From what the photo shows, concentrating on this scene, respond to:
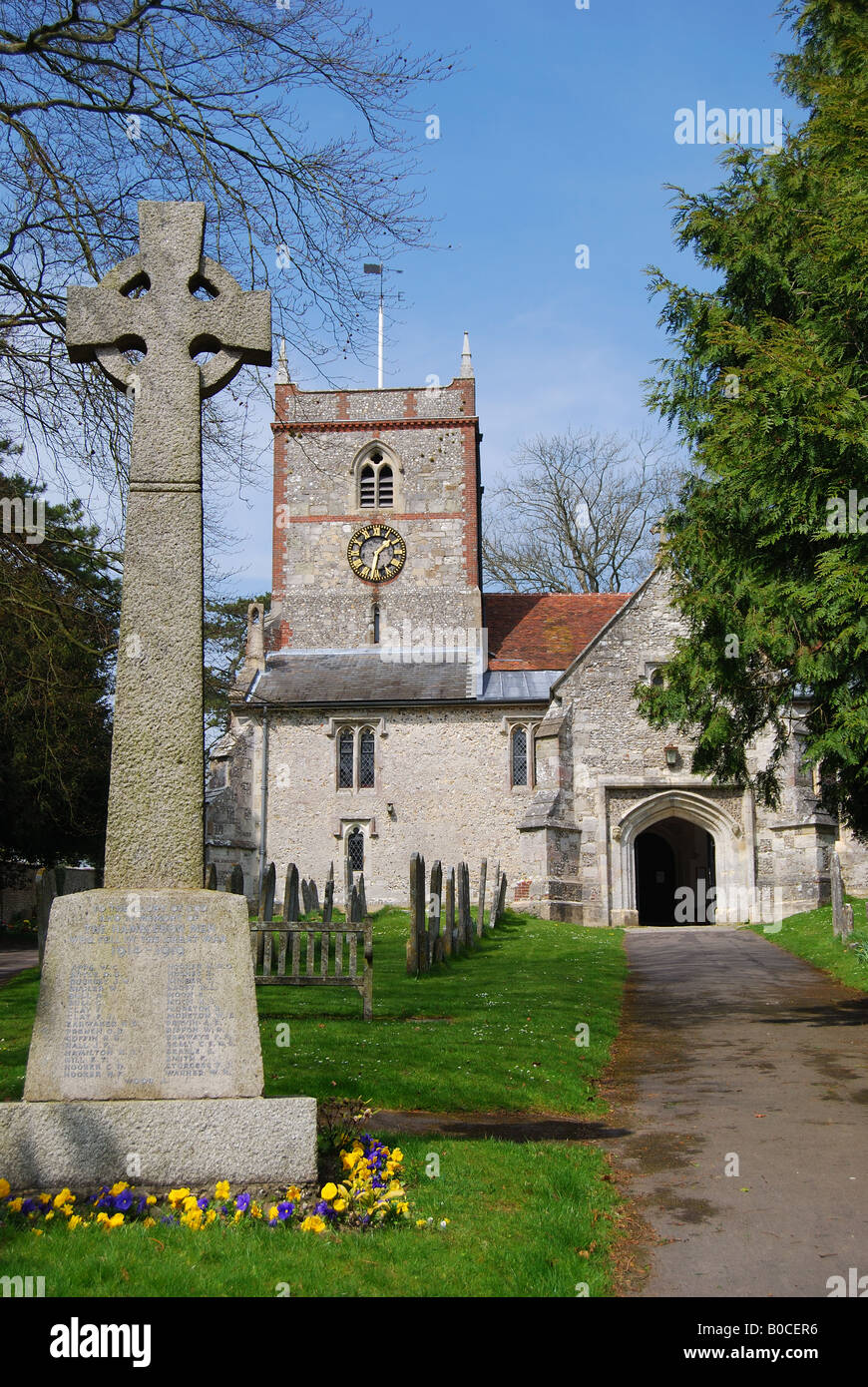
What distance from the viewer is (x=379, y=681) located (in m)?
29.1

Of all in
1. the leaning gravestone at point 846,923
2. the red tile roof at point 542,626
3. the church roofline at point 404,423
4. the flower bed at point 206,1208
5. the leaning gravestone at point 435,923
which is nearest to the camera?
the flower bed at point 206,1208

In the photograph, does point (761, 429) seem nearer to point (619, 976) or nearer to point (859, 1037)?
point (859, 1037)

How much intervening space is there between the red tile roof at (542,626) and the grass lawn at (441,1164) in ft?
50.5

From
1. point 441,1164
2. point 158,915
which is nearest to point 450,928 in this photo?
point 441,1164

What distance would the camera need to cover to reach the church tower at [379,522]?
30797 millimetres

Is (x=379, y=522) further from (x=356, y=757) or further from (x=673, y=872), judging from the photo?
(x=673, y=872)

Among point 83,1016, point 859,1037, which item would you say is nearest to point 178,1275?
point 83,1016

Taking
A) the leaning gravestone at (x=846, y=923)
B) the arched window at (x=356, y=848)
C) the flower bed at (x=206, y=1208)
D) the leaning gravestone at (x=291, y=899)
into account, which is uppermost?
the arched window at (x=356, y=848)

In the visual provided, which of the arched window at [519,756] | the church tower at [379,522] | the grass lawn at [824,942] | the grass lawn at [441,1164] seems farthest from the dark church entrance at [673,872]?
the grass lawn at [441,1164]

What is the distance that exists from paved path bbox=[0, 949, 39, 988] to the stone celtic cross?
12.1 meters

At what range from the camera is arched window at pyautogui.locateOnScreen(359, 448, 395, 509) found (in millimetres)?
31641

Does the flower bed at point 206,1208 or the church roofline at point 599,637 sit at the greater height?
the church roofline at point 599,637

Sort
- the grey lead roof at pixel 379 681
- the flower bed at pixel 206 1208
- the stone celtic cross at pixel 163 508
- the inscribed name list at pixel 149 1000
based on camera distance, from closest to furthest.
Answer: the flower bed at pixel 206 1208 < the inscribed name list at pixel 149 1000 < the stone celtic cross at pixel 163 508 < the grey lead roof at pixel 379 681

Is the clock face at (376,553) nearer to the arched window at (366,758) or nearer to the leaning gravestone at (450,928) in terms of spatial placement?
the arched window at (366,758)
